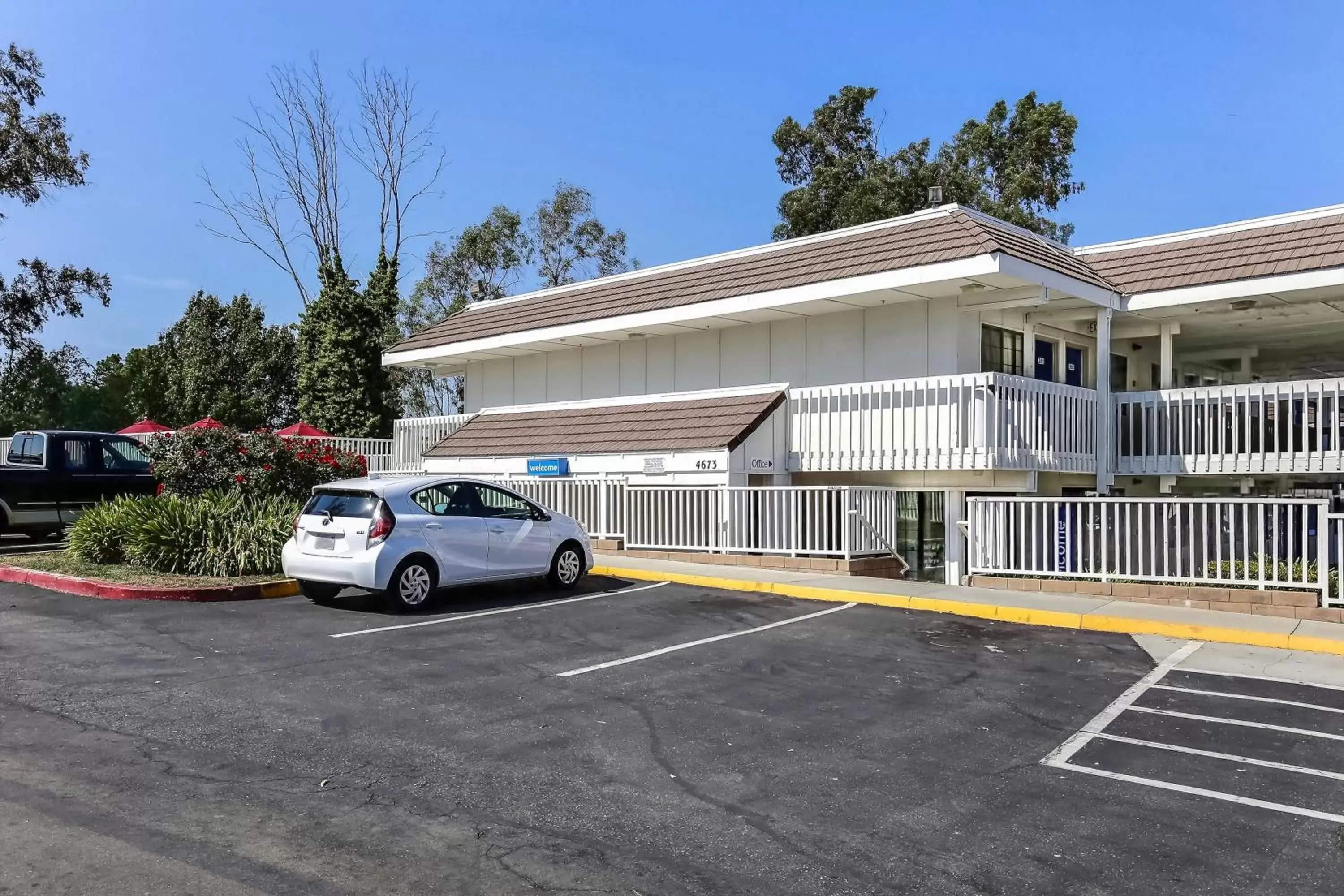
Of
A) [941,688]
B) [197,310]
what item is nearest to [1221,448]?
[941,688]

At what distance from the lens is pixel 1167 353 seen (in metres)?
18.7

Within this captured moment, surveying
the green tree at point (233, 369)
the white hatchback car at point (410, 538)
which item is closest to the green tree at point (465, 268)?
the green tree at point (233, 369)

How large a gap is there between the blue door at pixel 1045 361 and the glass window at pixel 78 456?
57.4 ft

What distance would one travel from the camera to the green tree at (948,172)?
38094 mm

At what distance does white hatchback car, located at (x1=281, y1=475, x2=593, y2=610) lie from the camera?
37.4 feet

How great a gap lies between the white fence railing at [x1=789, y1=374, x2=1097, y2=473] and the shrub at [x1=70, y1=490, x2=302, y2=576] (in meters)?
→ 8.98

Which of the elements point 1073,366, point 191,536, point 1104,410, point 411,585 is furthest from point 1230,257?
point 191,536

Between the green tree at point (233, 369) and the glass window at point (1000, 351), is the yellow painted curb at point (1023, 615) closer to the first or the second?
the glass window at point (1000, 351)

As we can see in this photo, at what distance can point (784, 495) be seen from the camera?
53.1ft

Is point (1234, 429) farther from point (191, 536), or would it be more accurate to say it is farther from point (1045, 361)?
point (191, 536)

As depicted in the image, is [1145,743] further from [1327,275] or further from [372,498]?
[1327,275]

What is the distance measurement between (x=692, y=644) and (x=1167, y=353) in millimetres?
12803

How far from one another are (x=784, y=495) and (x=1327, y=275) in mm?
8774

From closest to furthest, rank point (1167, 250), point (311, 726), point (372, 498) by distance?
point (311, 726)
point (372, 498)
point (1167, 250)
